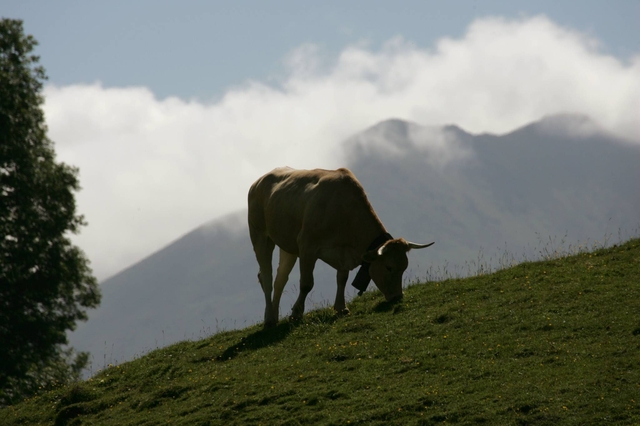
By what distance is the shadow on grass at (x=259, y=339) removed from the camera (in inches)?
725

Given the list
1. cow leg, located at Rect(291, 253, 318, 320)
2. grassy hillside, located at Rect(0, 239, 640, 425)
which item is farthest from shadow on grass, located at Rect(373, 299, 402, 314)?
cow leg, located at Rect(291, 253, 318, 320)

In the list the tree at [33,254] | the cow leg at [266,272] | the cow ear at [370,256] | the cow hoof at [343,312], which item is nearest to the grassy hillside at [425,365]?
the cow hoof at [343,312]

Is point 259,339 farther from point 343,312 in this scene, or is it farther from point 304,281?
point 343,312

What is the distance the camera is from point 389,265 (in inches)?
753

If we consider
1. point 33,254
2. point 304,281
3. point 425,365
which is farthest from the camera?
point 33,254

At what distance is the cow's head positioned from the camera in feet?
62.5

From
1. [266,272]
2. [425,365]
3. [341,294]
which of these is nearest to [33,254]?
[266,272]

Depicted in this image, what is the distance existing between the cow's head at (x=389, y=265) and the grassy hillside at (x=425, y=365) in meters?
0.51

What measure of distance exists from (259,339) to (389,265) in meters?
3.21

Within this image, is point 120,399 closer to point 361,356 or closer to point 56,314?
point 361,356

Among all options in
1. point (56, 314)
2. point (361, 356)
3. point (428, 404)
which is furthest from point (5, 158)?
point (428, 404)

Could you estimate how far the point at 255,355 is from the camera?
57.8 ft

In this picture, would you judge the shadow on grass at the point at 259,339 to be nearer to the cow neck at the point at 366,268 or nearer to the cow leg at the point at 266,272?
the cow leg at the point at 266,272

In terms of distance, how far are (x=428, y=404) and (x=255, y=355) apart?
548 cm
